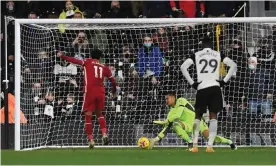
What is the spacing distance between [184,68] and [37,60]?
445 centimetres

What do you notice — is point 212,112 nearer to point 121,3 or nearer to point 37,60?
point 37,60

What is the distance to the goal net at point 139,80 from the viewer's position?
17.8 meters

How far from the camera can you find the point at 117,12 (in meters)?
20.6

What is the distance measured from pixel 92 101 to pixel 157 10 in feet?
16.2

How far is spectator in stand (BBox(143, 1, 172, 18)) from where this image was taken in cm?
A: 2087

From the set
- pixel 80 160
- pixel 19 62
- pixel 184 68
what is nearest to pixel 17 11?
pixel 19 62

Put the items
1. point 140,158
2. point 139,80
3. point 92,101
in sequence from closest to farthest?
point 140,158 < point 92,101 < point 139,80

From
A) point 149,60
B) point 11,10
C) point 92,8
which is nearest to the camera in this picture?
point 149,60

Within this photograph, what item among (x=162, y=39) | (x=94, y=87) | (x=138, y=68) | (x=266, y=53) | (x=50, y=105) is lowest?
(x=50, y=105)

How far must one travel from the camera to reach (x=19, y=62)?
651 inches

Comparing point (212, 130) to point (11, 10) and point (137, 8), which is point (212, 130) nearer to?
point (137, 8)

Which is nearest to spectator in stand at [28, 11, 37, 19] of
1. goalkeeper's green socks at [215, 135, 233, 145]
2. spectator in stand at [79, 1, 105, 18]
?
spectator in stand at [79, 1, 105, 18]

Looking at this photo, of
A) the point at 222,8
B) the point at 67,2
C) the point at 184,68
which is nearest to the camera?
the point at 184,68

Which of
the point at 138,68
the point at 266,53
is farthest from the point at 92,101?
the point at 266,53
